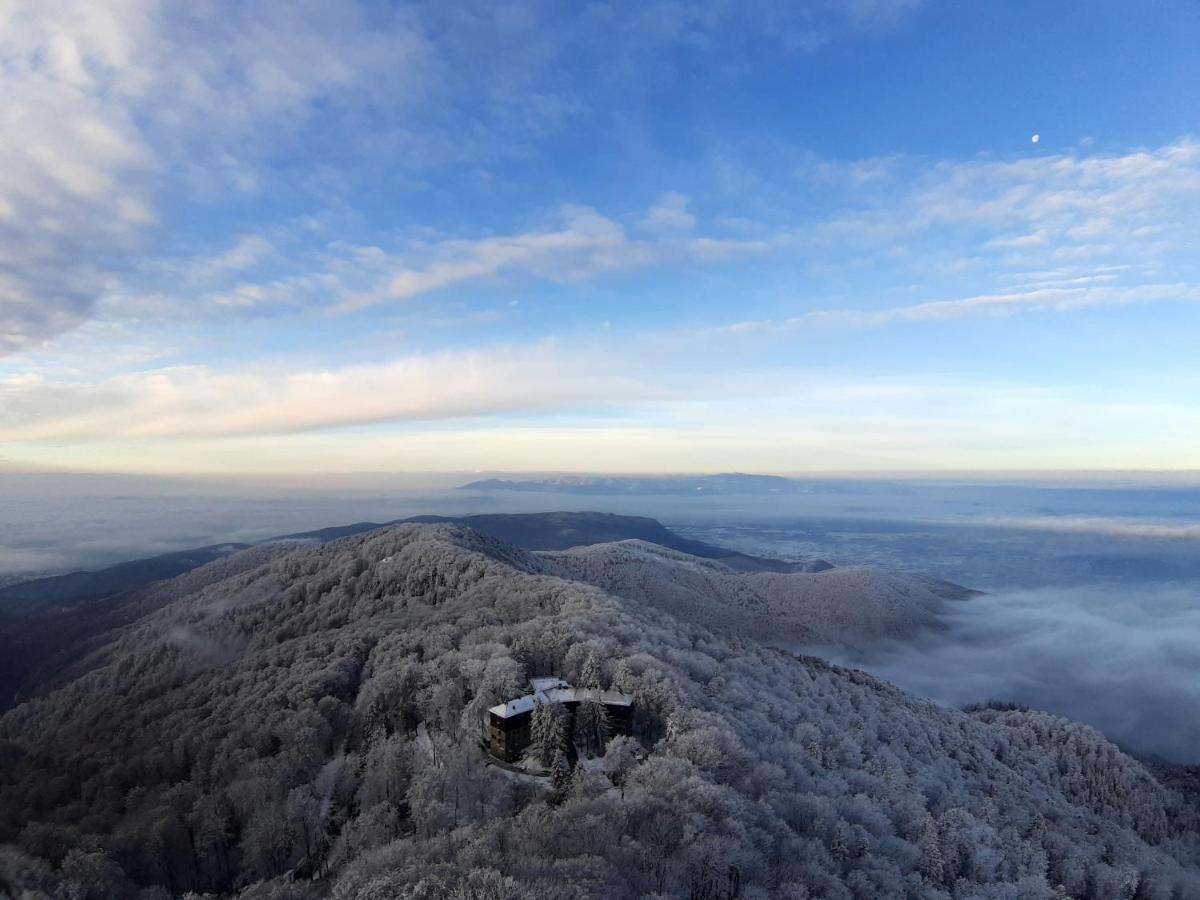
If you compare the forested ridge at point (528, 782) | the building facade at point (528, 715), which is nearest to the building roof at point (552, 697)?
the building facade at point (528, 715)

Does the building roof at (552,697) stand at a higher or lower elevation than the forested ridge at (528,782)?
higher

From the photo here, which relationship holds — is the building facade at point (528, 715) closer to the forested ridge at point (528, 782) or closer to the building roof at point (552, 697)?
the building roof at point (552, 697)

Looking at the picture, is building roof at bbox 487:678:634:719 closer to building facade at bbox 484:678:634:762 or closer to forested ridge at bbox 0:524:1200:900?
building facade at bbox 484:678:634:762

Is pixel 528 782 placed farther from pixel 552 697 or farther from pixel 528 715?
pixel 552 697

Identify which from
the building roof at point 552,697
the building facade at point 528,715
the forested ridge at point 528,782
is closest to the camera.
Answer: the forested ridge at point 528,782

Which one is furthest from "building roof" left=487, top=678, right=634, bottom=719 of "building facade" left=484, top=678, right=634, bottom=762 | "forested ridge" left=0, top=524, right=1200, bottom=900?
"forested ridge" left=0, top=524, right=1200, bottom=900

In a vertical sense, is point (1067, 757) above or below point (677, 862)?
below

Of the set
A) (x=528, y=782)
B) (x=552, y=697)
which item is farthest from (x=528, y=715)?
(x=528, y=782)

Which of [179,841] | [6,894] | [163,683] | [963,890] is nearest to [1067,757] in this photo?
[963,890]

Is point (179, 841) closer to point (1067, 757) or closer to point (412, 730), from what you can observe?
point (412, 730)
